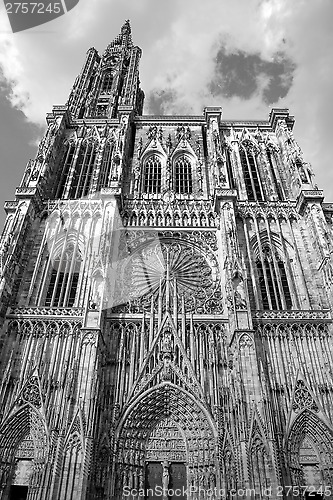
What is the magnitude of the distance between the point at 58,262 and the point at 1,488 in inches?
400

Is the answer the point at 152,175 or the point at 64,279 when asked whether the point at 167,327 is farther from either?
the point at 152,175

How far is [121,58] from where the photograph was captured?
130 feet

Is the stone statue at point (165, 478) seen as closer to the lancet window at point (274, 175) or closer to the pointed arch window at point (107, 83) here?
the lancet window at point (274, 175)

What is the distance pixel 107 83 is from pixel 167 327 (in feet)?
89.4

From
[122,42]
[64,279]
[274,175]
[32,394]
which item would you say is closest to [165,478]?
[32,394]

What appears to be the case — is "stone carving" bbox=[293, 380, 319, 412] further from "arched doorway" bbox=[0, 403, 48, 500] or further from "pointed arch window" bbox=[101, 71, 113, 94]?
"pointed arch window" bbox=[101, 71, 113, 94]

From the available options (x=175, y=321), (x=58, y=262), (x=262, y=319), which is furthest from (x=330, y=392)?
(x=58, y=262)

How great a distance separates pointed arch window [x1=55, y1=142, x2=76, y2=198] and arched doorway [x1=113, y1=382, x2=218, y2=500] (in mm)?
13632

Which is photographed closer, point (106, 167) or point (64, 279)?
point (64, 279)

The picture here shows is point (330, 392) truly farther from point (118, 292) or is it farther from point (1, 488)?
point (1, 488)

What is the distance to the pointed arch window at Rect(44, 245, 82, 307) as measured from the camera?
1975 centimetres

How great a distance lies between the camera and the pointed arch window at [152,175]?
25.3m

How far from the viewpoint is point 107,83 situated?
3756 cm

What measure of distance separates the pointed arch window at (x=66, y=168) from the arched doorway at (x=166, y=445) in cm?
1363
